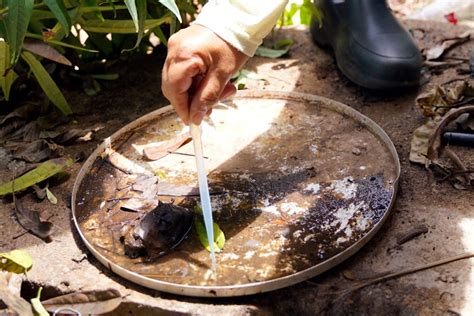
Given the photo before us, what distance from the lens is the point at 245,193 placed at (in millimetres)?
1589

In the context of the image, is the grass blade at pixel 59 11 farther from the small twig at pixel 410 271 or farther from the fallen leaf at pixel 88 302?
the small twig at pixel 410 271

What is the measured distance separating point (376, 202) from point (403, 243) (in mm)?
128

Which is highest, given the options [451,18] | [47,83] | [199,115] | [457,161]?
[199,115]

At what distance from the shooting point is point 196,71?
4.13 ft

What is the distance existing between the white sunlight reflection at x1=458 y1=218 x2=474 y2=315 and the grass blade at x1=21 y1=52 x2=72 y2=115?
1.28m

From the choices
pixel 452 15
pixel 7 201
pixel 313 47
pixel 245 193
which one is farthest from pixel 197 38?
pixel 452 15

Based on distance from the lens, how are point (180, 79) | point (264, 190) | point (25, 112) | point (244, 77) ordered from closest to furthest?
point (180, 79) → point (264, 190) → point (25, 112) → point (244, 77)

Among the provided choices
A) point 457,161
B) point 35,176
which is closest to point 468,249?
point 457,161

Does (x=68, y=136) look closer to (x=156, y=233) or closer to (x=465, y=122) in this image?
(x=156, y=233)

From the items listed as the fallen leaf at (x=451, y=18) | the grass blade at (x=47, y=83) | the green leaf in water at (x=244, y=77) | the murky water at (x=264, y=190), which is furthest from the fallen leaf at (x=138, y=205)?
the fallen leaf at (x=451, y=18)

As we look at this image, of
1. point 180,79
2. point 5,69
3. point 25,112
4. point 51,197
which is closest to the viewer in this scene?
point 180,79

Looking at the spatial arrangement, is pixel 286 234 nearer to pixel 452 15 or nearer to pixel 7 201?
pixel 7 201

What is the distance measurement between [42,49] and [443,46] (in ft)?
4.70

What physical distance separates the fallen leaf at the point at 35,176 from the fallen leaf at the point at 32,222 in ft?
0.19
